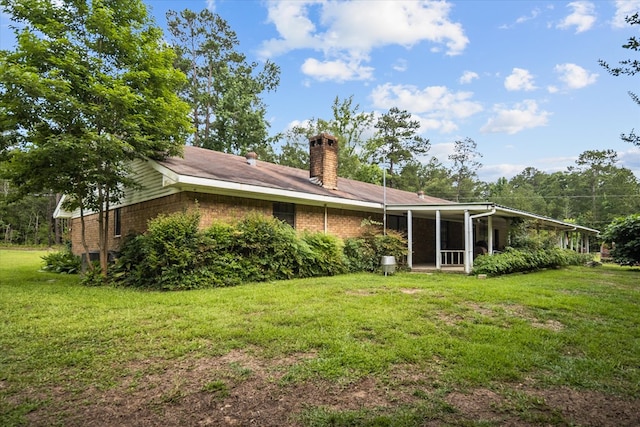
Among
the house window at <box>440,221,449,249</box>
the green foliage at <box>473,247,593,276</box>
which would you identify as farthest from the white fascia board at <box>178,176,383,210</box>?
the house window at <box>440,221,449,249</box>

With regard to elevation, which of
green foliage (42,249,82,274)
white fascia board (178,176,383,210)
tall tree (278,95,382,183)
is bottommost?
green foliage (42,249,82,274)

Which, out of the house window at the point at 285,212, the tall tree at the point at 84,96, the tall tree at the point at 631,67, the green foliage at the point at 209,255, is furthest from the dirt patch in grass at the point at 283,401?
the house window at the point at 285,212

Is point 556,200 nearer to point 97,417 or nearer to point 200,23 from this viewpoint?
point 200,23

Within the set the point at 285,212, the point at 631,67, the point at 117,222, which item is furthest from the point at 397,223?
the point at 631,67

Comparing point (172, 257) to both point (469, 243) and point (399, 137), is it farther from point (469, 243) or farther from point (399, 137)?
point (399, 137)

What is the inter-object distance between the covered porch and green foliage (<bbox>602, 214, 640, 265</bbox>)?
8.14ft

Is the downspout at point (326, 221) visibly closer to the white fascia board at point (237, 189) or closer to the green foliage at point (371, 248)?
the white fascia board at point (237, 189)

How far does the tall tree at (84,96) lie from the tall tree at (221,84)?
716 inches

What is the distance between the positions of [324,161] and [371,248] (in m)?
4.10

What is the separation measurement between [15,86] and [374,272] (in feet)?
33.9

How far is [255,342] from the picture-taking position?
4.44m

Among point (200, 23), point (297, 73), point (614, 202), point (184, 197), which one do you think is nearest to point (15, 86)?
point (184, 197)

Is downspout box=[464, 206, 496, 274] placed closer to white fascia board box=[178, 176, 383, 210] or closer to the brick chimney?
white fascia board box=[178, 176, 383, 210]

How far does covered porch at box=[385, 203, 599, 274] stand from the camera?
40.9 feet
